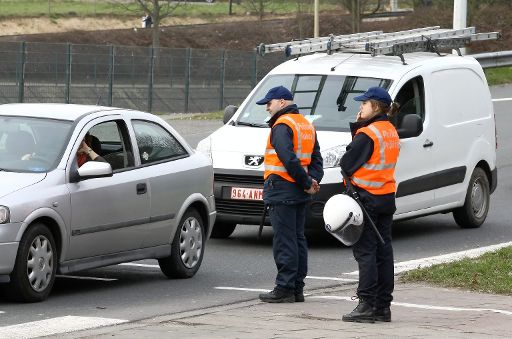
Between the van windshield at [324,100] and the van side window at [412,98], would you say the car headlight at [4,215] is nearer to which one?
the van windshield at [324,100]

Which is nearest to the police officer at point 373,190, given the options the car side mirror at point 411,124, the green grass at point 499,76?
the car side mirror at point 411,124

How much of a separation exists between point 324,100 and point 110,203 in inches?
185

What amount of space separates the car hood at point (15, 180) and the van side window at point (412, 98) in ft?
18.9

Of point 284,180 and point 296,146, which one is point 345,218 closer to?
point 284,180

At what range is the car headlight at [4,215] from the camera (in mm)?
10352

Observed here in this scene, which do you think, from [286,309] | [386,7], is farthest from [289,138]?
[386,7]

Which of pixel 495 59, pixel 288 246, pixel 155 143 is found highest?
pixel 495 59

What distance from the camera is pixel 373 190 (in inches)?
391

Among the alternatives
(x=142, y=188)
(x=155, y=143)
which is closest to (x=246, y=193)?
(x=155, y=143)

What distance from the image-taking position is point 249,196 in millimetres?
14492

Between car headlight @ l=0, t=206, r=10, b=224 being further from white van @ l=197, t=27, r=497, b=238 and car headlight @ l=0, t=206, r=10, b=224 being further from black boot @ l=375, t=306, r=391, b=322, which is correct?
white van @ l=197, t=27, r=497, b=238

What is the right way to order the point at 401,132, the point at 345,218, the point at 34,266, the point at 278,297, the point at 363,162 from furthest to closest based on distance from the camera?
the point at 401,132
the point at 278,297
the point at 34,266
the point at 363,162
the point at 345,218

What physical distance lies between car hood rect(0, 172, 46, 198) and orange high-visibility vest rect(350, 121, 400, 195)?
8.18 feet

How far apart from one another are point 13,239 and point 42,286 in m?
0.54
